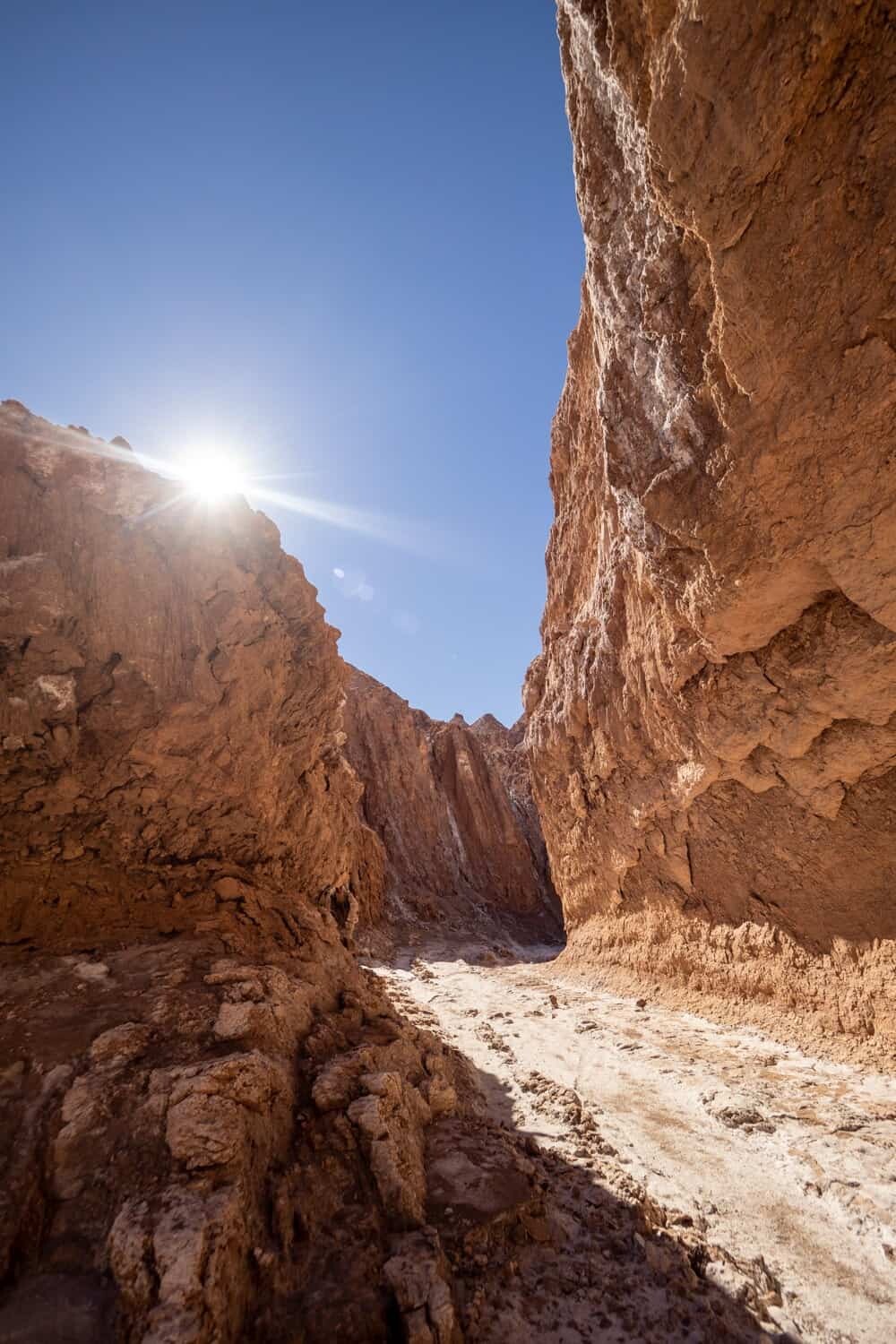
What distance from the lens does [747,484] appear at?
4.71 meters

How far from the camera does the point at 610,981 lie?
34.5 ft

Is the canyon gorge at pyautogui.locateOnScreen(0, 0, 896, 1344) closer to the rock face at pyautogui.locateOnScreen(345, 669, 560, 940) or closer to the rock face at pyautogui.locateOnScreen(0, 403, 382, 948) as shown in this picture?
the rock face at pyautogui.locateOnScreen(0, 403, 382, 948)

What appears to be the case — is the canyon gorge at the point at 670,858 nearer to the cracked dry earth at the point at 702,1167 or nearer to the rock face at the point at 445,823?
the cracked dry earth at the point at 702,1167

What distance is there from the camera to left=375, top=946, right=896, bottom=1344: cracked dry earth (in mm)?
3053

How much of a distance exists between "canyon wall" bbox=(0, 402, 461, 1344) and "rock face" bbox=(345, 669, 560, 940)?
1904cm

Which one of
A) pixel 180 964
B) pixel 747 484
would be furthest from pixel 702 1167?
pixel 747 484

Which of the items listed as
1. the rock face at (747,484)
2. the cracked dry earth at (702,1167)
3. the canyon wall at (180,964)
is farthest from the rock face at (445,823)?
the canyon wall at (180,964)

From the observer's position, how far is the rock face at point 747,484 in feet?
10.4

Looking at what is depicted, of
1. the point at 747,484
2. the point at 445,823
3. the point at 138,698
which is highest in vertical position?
the point at 747,484

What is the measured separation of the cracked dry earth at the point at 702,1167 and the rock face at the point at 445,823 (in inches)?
677

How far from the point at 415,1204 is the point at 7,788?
4.54m

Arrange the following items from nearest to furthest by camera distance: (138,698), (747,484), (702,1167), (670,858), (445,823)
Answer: (702,1167) < (747,484) < (138,698) < (670,858) < (445,823)

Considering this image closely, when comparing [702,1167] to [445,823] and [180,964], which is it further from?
[445,823]

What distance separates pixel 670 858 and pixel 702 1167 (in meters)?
5.21
